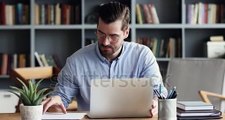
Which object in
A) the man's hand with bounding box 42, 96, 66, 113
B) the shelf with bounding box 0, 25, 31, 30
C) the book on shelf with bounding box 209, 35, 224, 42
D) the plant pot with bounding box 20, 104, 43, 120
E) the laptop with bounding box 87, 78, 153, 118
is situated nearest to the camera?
the plant pot with bounding box 20, 104, 43, 120

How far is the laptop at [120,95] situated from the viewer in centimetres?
194

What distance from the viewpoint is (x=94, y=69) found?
2535 mm

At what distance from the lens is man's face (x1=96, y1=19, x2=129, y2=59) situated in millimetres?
2352

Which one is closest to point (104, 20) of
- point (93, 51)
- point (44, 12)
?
point (93, 51)

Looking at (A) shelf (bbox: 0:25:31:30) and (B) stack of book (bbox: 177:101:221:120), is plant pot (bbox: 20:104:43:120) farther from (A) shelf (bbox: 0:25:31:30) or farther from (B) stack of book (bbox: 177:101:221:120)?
(A) shelf (bbox: 0:25:31:30)

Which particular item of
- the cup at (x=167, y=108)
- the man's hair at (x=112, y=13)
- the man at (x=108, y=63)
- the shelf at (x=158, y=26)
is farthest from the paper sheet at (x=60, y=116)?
the shelf at (x=158, y=26)

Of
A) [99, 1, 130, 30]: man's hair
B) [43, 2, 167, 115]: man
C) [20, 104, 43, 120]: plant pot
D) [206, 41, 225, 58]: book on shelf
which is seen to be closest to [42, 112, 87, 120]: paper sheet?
[20, 104, 43, 120]: plant pot

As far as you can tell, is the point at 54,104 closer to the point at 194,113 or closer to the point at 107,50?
the point at 107,50

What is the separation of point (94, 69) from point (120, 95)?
2.00 ft

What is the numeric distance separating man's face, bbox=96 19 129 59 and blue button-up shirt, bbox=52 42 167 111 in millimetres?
105

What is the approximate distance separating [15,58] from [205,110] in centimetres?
310

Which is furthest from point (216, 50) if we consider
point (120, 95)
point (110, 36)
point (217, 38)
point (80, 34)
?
point (120, 95)

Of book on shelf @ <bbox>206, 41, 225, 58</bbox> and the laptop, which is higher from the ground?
book on shelf @ <bbox>206, 41, 225, 58</bbox>

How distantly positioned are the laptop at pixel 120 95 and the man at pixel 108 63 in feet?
1.47
